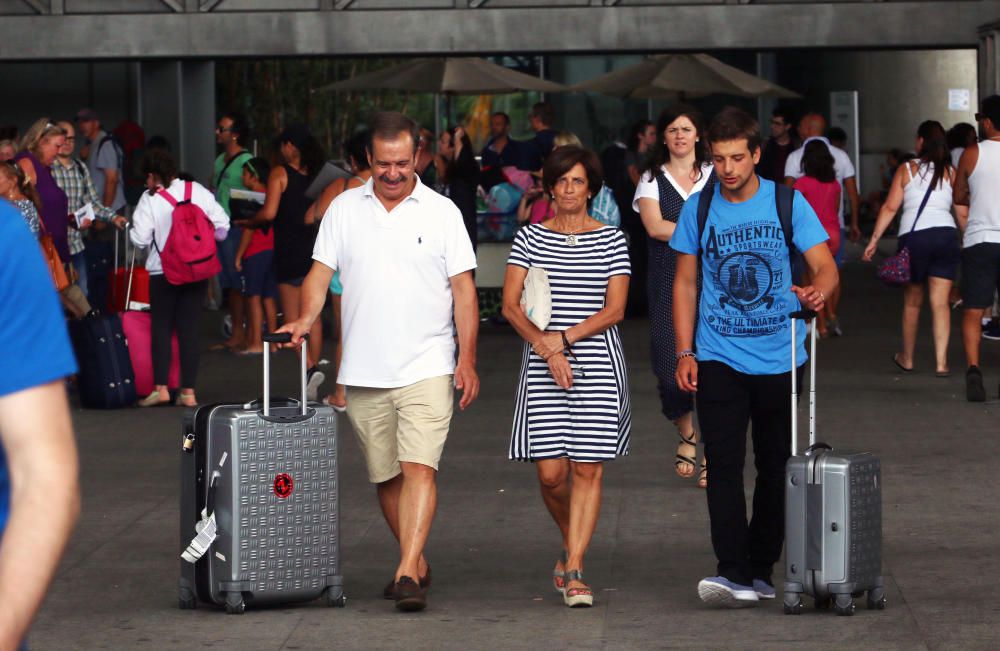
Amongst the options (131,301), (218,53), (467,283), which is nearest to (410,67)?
(218,53)

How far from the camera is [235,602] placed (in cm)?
626

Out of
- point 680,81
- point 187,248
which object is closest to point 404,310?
point 187,248

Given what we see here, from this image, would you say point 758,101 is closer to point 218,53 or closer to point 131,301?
point 218,53

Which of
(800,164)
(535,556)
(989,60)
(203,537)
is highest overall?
(989,60)

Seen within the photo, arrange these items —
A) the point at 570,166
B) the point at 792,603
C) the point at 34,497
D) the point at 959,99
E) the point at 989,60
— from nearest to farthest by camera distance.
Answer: the point at 34,497, the point at 792,603, the point at 570,166, the point at 989,60, the point at 959,99

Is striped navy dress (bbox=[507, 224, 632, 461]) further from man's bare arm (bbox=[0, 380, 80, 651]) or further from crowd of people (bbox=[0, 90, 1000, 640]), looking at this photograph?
man's bare arm (bbox=[0, 380, 80, 651])

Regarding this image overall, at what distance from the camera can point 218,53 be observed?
18.9m

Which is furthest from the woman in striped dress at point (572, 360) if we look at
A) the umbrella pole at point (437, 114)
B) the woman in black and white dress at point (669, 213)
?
the umbrella pole at point (437, 114)

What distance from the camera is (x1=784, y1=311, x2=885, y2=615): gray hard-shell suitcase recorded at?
19.8 ft

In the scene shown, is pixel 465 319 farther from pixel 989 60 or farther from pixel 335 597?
pixel 989 60

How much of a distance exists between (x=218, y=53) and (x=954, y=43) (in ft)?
25.5

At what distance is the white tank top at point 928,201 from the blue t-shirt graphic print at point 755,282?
262 inches

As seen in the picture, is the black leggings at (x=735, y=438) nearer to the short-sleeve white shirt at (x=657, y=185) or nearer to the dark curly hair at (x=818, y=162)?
the short-sleeve white shirt at (x=657, y=185)

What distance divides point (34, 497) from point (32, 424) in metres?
0.09
